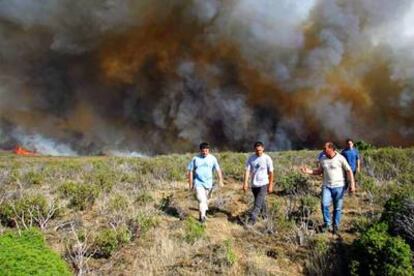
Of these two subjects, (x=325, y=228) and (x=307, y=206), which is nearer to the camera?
(x=325, y=228)

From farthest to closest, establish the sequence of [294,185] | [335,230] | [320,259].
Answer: [294,185]
[335,230]
[320,259]

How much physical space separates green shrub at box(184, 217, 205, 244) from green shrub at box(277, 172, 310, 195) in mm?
4443

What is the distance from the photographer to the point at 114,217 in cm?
1260

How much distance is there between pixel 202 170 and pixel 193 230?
Result: 2.16 meters

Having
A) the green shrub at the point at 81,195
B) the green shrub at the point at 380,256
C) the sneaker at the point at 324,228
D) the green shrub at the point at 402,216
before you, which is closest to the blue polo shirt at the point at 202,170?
the sneaker at the point at 324,228

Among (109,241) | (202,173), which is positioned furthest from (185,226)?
(109,241)

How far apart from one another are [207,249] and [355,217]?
405 cm

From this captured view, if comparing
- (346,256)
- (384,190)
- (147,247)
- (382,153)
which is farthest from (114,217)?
(382,153)

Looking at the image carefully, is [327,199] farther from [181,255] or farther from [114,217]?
[114,217]

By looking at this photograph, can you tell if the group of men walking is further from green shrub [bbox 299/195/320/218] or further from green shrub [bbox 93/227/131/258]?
green shrub [bbox 93/227/131/258]

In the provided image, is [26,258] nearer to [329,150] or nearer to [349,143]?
[329,150]

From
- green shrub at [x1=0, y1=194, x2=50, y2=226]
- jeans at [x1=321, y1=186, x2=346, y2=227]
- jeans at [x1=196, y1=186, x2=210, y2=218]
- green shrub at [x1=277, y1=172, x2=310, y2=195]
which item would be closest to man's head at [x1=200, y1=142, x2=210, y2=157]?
jeans at [x1=196, y1=186, x2=210, y2=218]

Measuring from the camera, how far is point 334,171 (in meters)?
11.6

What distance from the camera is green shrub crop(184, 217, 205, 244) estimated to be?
11.2 metres
